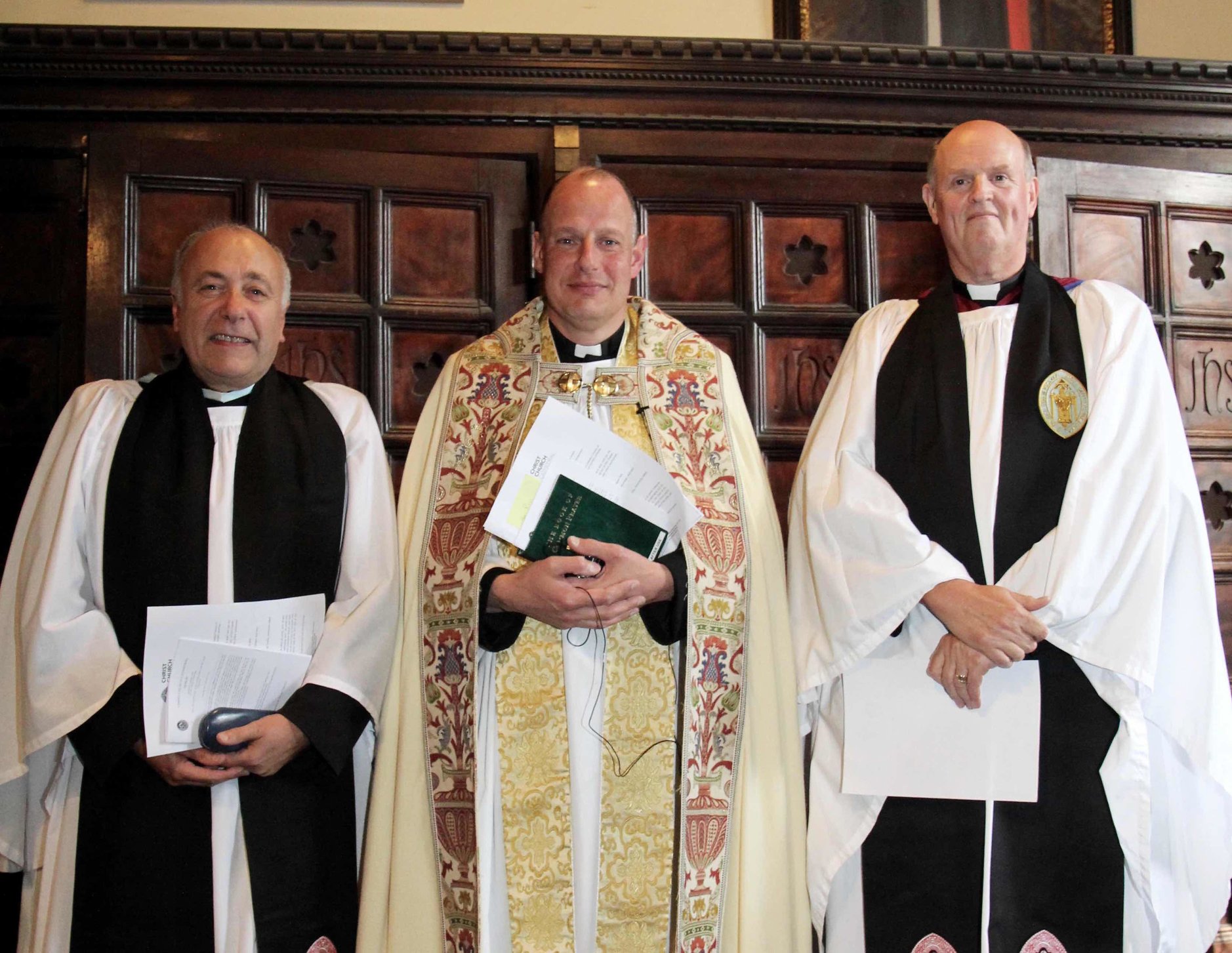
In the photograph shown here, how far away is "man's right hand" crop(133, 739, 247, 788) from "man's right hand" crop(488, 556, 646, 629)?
723 millimetres

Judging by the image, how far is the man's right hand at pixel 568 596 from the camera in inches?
106

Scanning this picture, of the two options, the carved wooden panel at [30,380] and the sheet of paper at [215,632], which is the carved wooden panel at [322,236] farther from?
the sheet of paper at [215,632]

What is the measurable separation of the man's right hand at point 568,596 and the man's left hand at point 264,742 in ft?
1.86

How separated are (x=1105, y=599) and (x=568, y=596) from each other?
1.21 meters

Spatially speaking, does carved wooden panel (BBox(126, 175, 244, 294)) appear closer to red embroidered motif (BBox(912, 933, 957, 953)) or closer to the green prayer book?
the green prayer book

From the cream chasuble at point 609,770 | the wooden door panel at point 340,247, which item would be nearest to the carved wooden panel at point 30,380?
the wooden door panel at point 340,247

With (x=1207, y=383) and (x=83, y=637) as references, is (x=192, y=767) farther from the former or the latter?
(x=1207, y=383)

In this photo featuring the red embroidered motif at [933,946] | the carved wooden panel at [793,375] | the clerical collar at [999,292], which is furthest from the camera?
the carved wooden panel at [793,375]

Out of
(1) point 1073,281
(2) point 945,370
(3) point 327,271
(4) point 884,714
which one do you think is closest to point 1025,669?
(4) point 884,714

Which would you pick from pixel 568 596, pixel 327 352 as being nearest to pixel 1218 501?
pixel 568 596

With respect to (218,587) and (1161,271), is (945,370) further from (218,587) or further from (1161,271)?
(218,587)

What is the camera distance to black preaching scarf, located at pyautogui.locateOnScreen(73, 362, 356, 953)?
263 cm

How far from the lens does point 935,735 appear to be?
280 cm

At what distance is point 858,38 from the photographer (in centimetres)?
441
